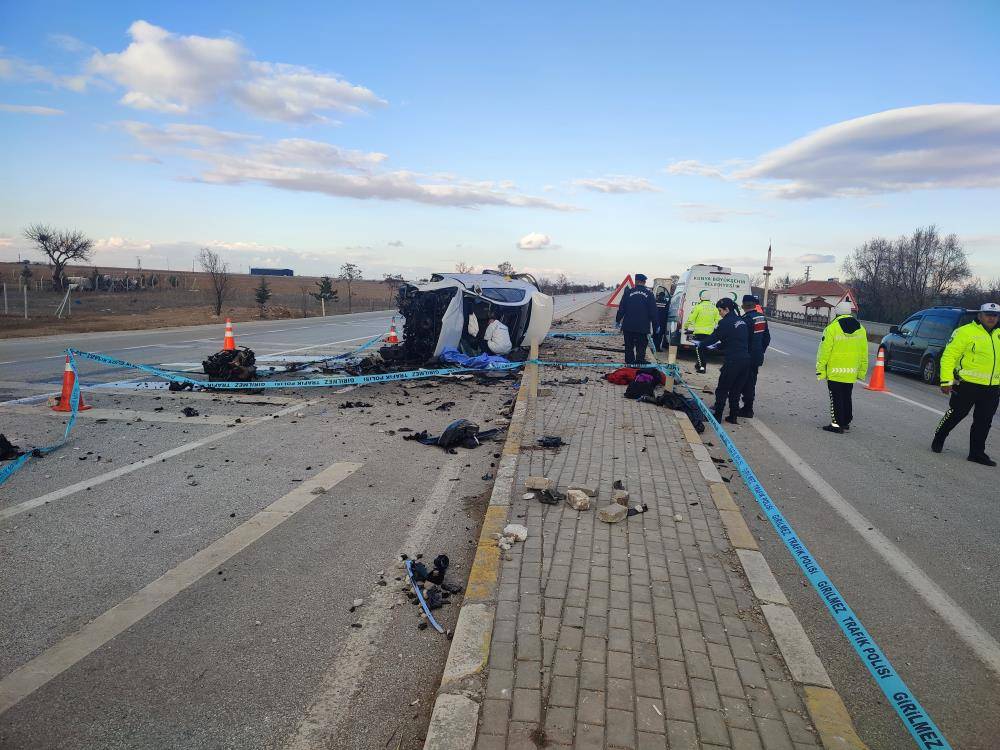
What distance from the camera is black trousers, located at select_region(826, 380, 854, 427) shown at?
8.18 meters

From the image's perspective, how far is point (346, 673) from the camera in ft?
9.57

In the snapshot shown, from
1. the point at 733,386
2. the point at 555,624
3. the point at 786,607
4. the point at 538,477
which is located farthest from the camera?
the point at 733,386

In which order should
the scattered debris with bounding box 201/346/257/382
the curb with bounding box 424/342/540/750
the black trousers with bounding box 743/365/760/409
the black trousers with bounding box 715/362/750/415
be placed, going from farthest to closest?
the scattered debris with bounding box 201/346/257/382, the black trousers with bounding box 743/365/760/409, the black trousers with bounding box 715/362/750/415, the curb with bounding box 424/342/540/750

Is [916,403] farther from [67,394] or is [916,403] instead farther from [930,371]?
[67,394]

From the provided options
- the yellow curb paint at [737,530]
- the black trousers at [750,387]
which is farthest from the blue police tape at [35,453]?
the black trousers at [750,387]

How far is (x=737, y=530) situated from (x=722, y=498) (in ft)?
2.13

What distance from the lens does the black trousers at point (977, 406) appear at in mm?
6898

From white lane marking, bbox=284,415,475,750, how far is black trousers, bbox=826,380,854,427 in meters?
6.50

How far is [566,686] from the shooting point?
267 centimetres

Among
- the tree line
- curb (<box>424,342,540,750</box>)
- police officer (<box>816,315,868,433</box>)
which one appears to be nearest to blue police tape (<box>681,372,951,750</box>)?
curb (<box>424,342,540,750</box>)

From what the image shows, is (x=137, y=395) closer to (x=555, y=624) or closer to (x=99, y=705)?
(x=99, y=705)

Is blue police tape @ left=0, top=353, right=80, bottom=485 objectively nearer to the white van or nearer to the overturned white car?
the overturned white car

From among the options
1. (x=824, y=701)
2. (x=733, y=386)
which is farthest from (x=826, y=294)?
(x=824, y=701)

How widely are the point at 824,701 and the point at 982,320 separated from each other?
21.1 ft
